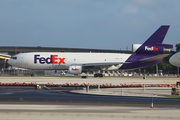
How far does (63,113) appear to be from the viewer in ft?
47.4

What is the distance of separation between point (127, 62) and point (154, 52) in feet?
20.9

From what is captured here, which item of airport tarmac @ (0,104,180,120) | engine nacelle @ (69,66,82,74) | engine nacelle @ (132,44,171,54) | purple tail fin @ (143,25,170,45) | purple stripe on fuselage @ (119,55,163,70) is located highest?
purple tail fin @ (143,25,170,45)

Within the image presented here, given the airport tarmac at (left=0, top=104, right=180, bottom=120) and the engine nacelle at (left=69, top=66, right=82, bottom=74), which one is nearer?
the airport tarmac at (left=0, top=104, right=180, bottom=120)

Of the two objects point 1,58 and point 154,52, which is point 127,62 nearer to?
point 154,52

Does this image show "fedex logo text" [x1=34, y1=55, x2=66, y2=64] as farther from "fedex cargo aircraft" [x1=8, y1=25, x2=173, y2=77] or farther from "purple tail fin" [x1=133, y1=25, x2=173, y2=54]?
"purple tail fin" [x1=133, y1=25, x2=173, y2=54]

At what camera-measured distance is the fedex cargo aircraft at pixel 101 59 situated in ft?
200

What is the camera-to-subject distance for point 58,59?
61.0 meters

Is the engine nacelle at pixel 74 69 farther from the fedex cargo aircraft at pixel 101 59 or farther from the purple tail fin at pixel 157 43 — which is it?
the purple tail fin at pixel 157 43

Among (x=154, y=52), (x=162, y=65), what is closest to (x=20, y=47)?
(x=162, y=65)

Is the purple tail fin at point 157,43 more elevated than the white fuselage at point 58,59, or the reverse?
the purple tail fin at point 157,43

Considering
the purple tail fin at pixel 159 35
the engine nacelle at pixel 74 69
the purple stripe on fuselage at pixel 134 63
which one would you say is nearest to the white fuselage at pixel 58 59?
the purple stripe on fuselage at pixel 134 63

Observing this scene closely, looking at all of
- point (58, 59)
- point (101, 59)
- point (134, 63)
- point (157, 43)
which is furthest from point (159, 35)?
point (58, 59)

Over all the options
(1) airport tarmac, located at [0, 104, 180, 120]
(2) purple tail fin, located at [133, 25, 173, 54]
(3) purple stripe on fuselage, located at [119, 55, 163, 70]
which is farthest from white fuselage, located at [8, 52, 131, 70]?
(1) airport tarmac, located at [0, 104, 180, 120]

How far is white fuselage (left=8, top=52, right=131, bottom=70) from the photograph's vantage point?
2397 inches
